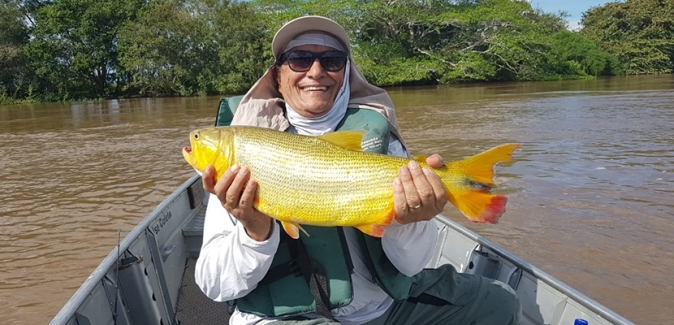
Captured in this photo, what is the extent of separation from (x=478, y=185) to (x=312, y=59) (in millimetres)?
1102

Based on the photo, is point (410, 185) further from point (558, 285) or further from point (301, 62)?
point (558, 285)

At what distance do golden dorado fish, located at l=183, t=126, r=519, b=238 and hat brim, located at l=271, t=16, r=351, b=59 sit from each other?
0.73 meters

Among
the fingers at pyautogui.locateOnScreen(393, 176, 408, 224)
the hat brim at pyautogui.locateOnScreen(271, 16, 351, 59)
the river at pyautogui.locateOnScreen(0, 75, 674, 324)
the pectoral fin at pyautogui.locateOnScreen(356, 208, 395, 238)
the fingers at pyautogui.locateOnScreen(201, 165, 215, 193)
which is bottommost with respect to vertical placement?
the river at pyautogui.locateOnScreen(0, 75, 674, 324)

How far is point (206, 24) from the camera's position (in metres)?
38.5

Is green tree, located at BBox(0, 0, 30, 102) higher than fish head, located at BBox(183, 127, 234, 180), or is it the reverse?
green tree, located at BBox(0, 0, 30, 102)

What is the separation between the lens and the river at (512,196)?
215 inches

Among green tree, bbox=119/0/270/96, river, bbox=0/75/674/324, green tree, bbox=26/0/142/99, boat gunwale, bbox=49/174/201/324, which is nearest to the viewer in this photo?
boat gunwale, bbox=49/174/201/324

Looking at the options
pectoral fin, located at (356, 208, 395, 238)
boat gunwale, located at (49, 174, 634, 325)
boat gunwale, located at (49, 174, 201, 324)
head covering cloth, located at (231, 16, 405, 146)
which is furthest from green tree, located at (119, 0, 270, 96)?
pectoral fin, located at (356, 208, 395, 238)

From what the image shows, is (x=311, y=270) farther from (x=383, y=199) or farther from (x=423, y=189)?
(x=423, y=189)

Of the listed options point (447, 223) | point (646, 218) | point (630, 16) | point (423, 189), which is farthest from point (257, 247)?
point (630, 16)

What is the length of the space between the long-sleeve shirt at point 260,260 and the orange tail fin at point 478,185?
37 cm

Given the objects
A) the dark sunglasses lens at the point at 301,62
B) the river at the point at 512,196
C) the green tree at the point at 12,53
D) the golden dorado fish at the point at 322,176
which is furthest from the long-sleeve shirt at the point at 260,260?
the green tree at the point at 12,53

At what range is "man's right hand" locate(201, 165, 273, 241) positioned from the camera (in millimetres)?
2031

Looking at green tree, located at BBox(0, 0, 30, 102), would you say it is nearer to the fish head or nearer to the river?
the river
